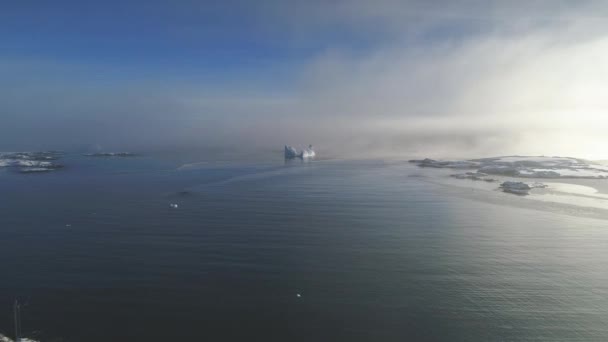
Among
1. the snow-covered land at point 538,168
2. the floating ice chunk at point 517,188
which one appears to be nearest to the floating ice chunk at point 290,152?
the snow-covered land at point 538,168

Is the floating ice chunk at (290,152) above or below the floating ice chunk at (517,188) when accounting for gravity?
above

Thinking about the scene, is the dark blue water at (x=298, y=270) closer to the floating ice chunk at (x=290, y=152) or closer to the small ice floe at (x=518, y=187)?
the small ice floe at (x=518, y=187)

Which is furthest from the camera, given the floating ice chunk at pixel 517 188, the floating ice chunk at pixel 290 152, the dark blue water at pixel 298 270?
the floating ice chunk at pixel 290 152

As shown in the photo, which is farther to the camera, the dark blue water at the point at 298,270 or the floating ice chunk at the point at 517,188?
the floating ice chunk at the point at 517,188

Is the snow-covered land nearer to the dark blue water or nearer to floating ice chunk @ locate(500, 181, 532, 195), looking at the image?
floating ice chunk @ locate(500, 181, 532, 195)

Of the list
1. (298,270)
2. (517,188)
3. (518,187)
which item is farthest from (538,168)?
(298,270)

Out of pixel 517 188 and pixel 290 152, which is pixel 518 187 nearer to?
pixel 517 188

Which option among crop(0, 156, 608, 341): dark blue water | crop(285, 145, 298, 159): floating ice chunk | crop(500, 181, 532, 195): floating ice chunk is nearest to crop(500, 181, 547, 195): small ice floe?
crop(500, 181, 532, 195): floating ice chunk

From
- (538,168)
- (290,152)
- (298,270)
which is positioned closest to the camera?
(298,270)

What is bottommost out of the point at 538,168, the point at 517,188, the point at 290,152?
the point at 517,188

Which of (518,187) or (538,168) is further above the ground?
(538,168)
